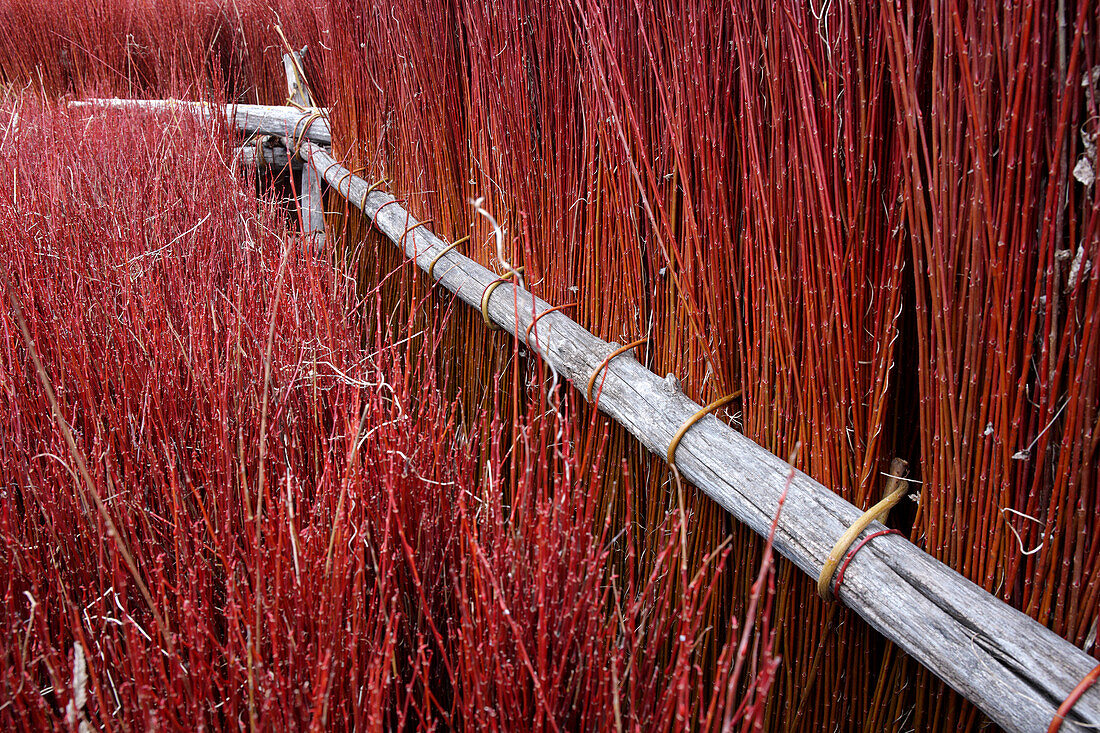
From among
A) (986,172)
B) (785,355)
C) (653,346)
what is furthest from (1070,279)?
(653,346)

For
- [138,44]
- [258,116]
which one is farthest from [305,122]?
[138,44]

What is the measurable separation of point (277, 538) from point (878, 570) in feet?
2.63

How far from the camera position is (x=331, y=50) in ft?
10.2

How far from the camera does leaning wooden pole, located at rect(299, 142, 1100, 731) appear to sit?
748mm

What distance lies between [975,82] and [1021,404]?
1.16 feet

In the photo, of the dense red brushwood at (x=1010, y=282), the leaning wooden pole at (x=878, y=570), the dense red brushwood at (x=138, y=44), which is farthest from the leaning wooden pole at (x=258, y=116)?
the dense red brushwood at (x=1010, y=282)

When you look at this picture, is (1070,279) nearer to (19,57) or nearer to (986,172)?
(986,172)

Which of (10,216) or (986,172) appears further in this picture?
(10,216)

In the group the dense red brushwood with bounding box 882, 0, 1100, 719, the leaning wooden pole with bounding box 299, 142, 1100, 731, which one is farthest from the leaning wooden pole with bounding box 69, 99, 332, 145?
the dense red brushwood with bounding box 882, 0, 1100, 719

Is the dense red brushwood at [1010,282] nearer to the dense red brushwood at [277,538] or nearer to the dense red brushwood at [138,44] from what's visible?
the dense red brushwood at [277,538]

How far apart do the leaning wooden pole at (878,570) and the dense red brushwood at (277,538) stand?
15 centimetres

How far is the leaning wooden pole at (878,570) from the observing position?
0.75 m

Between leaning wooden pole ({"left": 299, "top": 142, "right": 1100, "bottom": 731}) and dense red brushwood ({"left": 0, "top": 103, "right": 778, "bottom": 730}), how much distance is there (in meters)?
0.15

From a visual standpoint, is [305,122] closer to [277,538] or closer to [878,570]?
[277,538]
